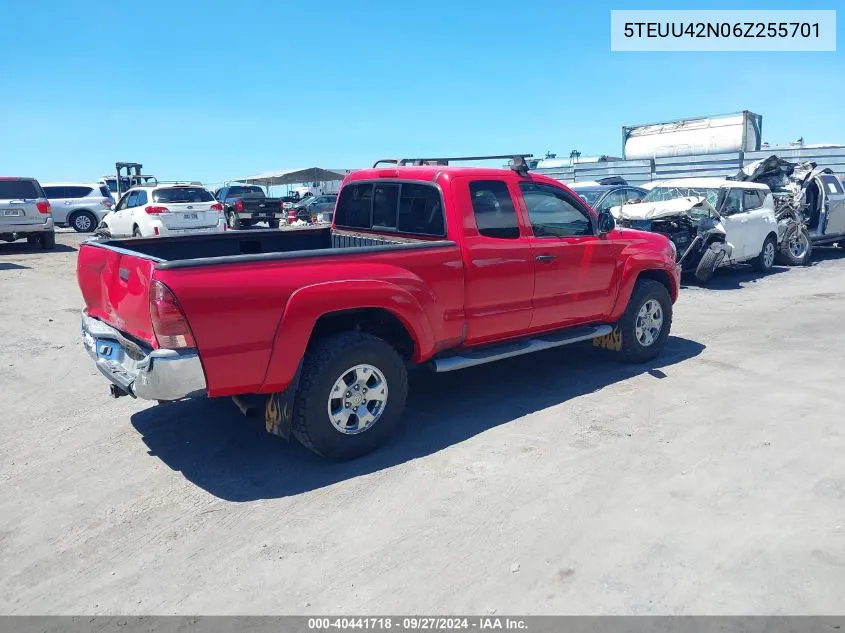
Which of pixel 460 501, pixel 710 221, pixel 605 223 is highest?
pixel 605 223

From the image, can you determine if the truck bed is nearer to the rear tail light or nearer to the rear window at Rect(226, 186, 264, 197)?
the rear tail light

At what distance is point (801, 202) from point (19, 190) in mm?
18151

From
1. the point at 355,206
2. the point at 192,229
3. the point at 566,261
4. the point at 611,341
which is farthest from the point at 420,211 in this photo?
the point at 192,229

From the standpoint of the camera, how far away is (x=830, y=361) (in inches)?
258

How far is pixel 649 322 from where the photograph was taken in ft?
21.4

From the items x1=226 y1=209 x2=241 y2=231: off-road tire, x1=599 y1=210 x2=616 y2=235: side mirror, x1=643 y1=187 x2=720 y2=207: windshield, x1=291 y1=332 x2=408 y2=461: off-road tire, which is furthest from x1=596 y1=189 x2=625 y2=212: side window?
x1=226 y1=209 x2=241 y2=231: off-road tire

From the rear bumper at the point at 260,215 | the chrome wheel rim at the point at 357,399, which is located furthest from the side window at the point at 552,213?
the rear bumper at the point at 260,215

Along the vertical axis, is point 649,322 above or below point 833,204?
below

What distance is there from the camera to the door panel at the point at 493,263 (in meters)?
4.86

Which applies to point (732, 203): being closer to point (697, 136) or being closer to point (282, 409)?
point (282, 409)

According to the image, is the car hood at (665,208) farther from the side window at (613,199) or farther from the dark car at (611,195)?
the side window at (613,199)

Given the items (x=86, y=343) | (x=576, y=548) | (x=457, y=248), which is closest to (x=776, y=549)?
(x=576, y=548)

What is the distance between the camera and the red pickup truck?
3.69 m
